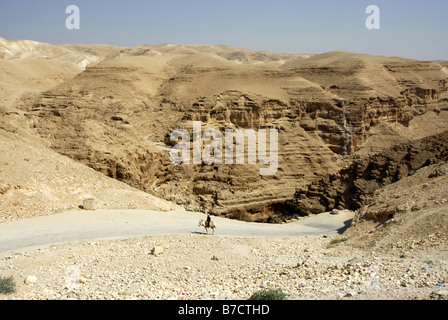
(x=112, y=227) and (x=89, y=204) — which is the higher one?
(x=89, y=204)

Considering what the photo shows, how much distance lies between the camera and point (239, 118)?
28.1m

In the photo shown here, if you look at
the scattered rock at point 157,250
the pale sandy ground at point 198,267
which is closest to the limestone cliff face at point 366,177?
the pale sandy ground at point 198,267

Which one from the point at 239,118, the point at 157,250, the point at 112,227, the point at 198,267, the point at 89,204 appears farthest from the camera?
the point at 239,118

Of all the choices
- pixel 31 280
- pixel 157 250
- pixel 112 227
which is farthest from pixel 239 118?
pixel 31 280

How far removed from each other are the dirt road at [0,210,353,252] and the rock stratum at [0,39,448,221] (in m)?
4.67

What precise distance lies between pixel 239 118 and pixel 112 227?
1507 cm

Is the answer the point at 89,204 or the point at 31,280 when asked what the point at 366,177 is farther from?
the point at 31,280

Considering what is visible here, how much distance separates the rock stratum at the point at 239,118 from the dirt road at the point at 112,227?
4.67 metres

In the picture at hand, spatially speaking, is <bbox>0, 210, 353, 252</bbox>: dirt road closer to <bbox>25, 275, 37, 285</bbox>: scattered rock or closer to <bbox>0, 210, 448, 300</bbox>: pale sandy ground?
<bbox>0, 210, 448, 300</bbox>: pale sandy ground

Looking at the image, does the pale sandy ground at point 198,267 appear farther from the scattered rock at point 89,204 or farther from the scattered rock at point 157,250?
the scattered rock at point 89,204

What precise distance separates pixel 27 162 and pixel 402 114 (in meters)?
27.9

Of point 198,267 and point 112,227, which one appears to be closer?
point 198,267

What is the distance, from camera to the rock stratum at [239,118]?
23516mm

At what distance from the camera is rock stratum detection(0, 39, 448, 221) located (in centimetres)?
2352
